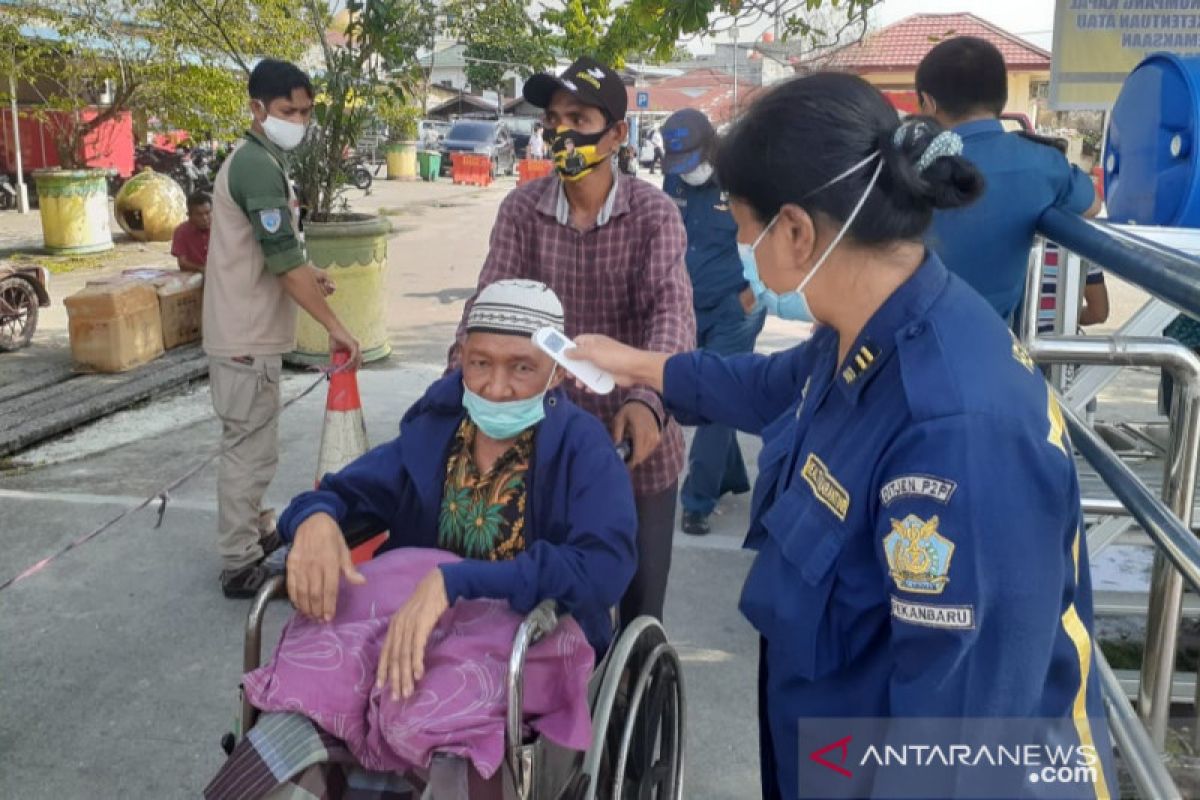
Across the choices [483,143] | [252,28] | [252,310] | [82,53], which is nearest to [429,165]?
[483,143]

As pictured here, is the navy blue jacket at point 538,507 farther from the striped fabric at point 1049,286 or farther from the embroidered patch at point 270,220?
the striped fabric at point 1049,286

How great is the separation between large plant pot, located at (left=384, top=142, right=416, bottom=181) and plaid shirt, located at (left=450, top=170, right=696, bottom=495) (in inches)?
975

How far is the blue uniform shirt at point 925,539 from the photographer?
1.15 m

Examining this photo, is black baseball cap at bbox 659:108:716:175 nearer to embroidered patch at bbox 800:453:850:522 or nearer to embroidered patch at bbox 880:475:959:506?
embroidered patch at bbox 800:453:850:522

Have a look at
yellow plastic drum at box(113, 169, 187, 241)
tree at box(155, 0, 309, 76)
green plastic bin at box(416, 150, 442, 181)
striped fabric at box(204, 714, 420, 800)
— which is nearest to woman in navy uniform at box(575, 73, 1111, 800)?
striped fabric at box(204, 714, 420, 800)

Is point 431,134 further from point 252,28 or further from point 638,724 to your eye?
point 638,724

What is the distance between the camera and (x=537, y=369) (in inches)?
87.2

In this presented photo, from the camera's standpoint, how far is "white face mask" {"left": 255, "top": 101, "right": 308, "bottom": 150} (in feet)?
12.9

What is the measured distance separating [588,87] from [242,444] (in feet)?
6.84

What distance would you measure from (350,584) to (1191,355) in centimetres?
151

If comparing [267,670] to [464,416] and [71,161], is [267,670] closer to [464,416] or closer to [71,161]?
[464,416]

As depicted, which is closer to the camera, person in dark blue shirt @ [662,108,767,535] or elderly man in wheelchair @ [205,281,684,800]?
elderly man in wheelchair @ [205,281,684,800]

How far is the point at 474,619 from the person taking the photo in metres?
1.99

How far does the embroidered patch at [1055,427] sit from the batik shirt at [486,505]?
1.18 m
